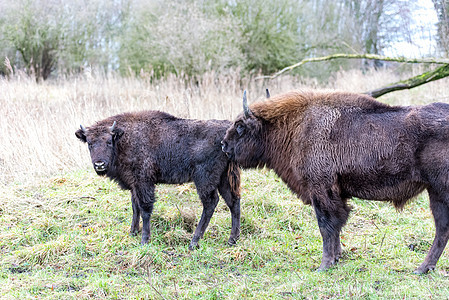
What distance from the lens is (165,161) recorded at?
6.88 m

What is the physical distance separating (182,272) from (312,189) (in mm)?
1874

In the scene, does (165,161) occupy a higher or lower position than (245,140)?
lower

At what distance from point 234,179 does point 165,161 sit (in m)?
1.05

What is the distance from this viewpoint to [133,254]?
5.95m

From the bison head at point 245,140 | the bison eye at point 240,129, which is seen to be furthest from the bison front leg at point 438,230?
the bison eye at point 240,129

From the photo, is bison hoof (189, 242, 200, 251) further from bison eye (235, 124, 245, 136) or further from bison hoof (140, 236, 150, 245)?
bison eye (235, 124, 245, 136)

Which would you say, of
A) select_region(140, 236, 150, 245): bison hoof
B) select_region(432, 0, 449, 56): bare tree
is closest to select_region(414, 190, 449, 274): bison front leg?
select_region(140, 236, 150, 245): bison hoof

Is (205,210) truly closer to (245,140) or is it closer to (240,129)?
(245,140)

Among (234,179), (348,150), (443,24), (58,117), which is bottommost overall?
(234,179)

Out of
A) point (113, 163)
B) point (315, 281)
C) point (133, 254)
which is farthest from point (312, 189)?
point (113, 163)

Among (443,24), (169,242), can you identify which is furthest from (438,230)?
(443,24)

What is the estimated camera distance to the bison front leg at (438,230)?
5.30m

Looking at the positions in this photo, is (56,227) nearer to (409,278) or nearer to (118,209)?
(118,209)

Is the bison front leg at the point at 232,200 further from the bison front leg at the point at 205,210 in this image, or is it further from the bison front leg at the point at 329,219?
the bison front leg at the point at 329,219
